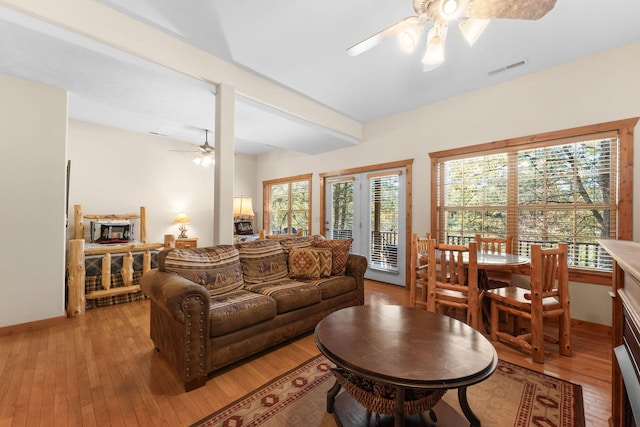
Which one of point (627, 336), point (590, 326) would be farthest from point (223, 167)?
point (590, 326)

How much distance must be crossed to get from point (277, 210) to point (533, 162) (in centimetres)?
537

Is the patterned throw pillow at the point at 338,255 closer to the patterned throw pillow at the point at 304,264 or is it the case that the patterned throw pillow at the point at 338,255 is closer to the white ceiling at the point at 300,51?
the patterned throw pillow at the point at 304,264

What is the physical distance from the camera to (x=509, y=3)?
145cm

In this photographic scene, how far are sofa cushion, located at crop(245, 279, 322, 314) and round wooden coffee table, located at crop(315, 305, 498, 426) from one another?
74 cm

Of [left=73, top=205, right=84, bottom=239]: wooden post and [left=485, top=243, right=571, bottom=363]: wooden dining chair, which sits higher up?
[left=73, top=205, right=84, bottom=239]: wooden post

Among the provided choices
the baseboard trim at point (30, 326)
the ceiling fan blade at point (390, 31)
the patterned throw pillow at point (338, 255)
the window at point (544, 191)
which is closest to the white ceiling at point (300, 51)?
the ceiling fan blade at point (390, 31)

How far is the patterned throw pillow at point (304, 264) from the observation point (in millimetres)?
2961

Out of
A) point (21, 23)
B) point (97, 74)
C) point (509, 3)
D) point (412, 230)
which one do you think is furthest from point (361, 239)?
point (21, 23)

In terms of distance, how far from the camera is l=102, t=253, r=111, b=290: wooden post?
3.30m

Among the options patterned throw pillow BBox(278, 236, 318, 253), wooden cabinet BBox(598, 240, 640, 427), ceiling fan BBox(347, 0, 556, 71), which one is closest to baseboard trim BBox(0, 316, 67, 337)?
patterned throw pillow BBox(278, 236, 318, 253)

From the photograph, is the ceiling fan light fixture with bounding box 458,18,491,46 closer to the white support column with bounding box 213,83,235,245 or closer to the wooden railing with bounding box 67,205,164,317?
the white support column with bounding box 213,83,235,245

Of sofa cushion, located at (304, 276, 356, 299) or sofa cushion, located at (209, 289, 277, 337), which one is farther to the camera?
sofa cushion, located at (304, 276, 356, 299)

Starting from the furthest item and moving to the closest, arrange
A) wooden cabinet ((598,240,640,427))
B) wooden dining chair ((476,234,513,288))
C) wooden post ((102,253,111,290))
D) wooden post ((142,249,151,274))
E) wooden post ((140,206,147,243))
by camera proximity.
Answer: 1. wooden post ((140,206,147,243))
2. wooden post ((142,249,151,274))
3. wooden post ((102,253,111,290))
4. wooden dining chair ((476,234,513,288))
5. wooden cabinet ((598,240,640,427))

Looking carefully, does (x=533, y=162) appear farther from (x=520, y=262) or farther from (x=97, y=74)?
(x=97, y=74)
